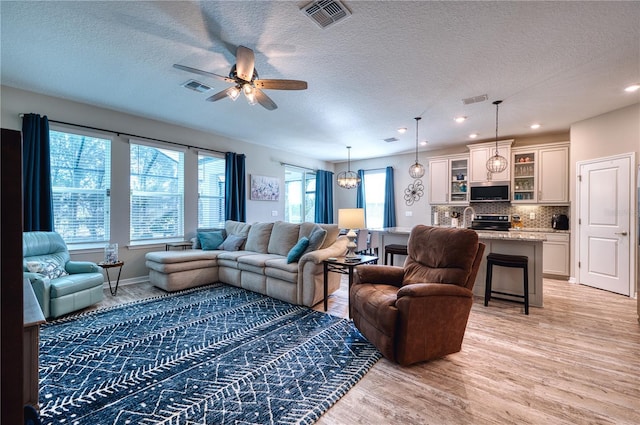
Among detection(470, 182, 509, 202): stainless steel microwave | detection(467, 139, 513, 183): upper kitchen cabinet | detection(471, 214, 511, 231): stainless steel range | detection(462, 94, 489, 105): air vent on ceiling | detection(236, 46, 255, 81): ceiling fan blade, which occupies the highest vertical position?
detection(462, 94, 489, 105): air vent on ceiling

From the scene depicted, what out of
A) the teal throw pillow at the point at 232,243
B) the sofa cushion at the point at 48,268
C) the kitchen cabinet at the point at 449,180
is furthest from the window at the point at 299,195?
the sofa cushion at the point at 48,268

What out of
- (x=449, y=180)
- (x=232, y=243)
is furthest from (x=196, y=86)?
(x=449, y=180)

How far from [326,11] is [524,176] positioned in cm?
555

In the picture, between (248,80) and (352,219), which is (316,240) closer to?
(352,219)

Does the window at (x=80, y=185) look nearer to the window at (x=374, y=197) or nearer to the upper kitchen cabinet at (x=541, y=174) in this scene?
the window at (x=374, y=197)

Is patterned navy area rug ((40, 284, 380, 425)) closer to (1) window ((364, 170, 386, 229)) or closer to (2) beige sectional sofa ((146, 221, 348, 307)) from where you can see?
(2) beige sectional sofa ((146, 221, 348, 307))

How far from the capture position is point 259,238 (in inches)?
192

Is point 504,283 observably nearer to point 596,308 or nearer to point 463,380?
point 596,308

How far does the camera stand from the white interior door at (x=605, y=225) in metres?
4.25

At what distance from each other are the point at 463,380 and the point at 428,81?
3.11 m

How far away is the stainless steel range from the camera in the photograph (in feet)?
19.5

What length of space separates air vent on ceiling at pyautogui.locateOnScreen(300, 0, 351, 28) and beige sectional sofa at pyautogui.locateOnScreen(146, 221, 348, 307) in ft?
8.02

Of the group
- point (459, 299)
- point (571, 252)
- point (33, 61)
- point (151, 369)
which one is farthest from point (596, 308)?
point (33, 61)

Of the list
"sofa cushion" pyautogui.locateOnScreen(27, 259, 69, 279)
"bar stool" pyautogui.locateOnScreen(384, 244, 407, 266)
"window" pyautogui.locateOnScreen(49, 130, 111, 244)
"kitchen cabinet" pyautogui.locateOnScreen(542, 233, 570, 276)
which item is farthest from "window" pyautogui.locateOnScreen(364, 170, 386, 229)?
"sofa cushion" pyautogui.locateOnScreen(27, 259, 69, 279)
